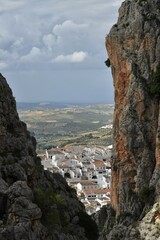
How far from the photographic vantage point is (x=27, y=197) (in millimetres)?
28016

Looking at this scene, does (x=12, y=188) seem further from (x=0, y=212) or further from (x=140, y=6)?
(x=140, y=6)

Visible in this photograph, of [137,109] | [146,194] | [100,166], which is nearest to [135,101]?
[137,109]

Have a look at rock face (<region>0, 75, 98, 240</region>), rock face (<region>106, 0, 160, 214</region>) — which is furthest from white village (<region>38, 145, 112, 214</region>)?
rock face (<region>0, 75, 98, 240</region>)

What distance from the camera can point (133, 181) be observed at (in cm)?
4753

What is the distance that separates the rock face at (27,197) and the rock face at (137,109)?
6591 millimetres

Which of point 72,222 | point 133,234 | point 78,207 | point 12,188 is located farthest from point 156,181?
point 12,188

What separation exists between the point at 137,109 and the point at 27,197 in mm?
21617

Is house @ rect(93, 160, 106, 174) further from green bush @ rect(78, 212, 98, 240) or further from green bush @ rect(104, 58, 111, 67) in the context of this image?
green bush @ rect(78, 212, 98, 240)

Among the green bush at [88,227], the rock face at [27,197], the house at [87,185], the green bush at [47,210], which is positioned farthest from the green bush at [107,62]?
the house at [87,185]

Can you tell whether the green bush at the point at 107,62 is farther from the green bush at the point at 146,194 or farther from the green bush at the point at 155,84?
the green bush at the point at 146,194

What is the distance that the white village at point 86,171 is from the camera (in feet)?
328

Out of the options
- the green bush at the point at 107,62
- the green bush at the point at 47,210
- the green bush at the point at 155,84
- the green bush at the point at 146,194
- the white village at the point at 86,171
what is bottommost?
the white village at the point at 86,171

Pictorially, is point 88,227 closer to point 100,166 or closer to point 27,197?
point 27,197

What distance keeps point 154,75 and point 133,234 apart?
21611 millimetres
